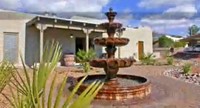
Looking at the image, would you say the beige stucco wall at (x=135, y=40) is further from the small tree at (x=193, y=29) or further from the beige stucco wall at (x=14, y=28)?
the small tree at (x=193, y=29)

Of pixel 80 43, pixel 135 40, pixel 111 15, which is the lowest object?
pixel 80 43

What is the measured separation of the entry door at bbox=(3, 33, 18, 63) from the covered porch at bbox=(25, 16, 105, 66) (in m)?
0.76

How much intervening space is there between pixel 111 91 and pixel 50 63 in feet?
16.9

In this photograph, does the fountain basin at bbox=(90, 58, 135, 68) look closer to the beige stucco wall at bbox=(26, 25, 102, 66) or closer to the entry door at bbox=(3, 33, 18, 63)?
the beige stucco wall at bbox=(26, 25, 102, 66)

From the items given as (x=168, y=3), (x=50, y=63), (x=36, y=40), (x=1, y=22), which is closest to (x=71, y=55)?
(x=36, y=40)

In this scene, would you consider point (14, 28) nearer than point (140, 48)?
Yes

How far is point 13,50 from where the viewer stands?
14969mm

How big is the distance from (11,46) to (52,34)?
3095 mm

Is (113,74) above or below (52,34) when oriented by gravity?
below

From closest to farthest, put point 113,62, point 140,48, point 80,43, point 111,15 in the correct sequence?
point 113,62
point 111,15
point 80,43
point 140,48

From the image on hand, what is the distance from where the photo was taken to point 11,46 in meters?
14.9

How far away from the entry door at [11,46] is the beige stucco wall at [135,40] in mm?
9529

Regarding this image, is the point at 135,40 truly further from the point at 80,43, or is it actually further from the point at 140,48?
the point at 80,43

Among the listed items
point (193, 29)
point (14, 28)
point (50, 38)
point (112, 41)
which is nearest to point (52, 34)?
point (50, 38)
